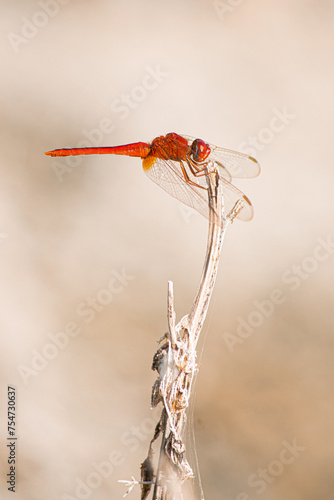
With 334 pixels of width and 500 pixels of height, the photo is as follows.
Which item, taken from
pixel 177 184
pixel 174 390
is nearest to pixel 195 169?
pixel 177 184

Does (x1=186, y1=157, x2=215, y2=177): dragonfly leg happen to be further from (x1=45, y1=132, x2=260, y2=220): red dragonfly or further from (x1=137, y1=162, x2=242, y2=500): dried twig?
(x1=137, y1=162, x2=242, y2=500): dried twig

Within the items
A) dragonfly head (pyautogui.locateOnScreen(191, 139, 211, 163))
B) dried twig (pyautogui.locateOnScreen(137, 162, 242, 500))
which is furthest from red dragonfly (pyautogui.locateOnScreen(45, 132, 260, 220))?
dried twig (pyautogui.locateOnScreen(137, 162, 242, 500))

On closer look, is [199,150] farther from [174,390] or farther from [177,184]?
[174,390]

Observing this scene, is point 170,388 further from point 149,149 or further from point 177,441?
point 149,149

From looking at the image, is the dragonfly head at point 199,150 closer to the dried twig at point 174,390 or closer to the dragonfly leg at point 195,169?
the dragonfly leg at point 195,169

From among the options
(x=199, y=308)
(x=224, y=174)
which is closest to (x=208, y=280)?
(x=199, y=308)

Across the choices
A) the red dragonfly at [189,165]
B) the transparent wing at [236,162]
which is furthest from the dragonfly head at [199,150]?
the transparent wing at [236,162]
